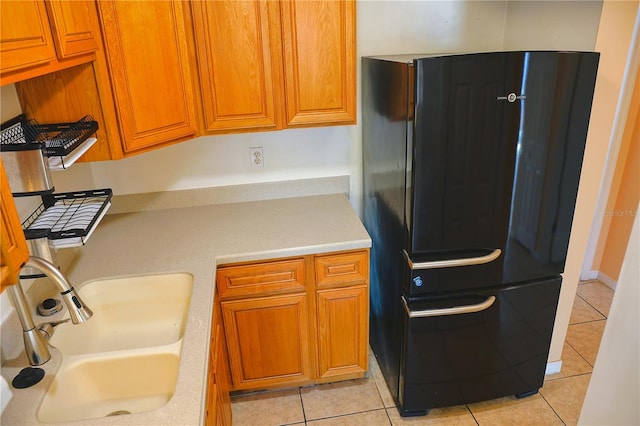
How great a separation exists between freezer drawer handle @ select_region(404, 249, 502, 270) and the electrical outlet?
924 millimetres

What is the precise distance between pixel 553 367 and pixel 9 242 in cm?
249

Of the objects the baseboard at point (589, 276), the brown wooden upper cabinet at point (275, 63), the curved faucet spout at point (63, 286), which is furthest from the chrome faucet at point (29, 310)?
the baseboard at point (589, 276)

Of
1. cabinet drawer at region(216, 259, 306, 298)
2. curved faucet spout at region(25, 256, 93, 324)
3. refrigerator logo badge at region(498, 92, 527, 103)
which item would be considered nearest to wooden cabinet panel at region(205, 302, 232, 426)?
cabinet drawer at region(216, 259, 306, 298)

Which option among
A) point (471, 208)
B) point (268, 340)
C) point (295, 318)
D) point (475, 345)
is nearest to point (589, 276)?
point (475, 345)

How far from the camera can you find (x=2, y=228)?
0.91 m

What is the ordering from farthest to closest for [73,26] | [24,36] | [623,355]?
[73,26], [24,36], [623,355]

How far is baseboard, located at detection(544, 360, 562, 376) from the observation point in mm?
2430

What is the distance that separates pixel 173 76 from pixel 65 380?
1.11 metres

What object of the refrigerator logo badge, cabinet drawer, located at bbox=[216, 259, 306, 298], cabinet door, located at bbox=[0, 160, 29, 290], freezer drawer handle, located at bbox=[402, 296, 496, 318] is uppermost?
the refrigerator logo badge

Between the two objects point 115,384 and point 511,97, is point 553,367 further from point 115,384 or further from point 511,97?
point 115,384

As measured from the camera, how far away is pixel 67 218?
1.57 meters

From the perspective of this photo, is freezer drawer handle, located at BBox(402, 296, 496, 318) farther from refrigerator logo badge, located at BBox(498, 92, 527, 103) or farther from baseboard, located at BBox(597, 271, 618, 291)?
baseboard, located at BBox(597, 271, 618, 291)

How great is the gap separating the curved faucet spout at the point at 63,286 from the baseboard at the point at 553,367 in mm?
2227

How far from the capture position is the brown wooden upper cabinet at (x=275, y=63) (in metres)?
1.84
